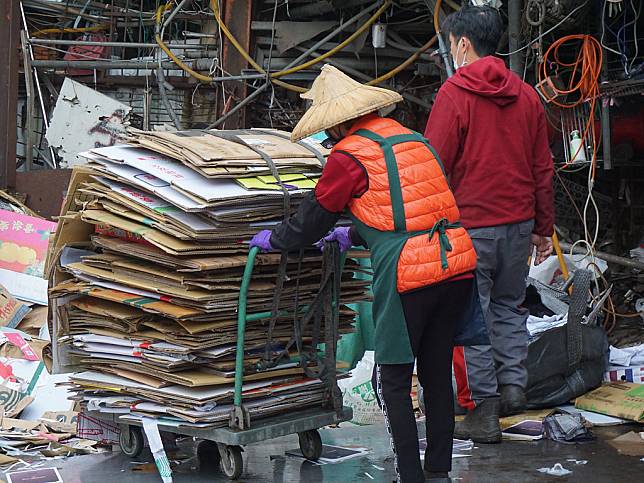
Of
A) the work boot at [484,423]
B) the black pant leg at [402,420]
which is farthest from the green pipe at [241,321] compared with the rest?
the work boot at [484,423]

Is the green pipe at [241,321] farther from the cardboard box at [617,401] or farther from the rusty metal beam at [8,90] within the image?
the rusty metal beam at [8,90]

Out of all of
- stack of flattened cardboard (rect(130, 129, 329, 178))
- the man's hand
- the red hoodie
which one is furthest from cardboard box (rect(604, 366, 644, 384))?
stack of flattened cardboard (rect(130, 129, 329, 178))

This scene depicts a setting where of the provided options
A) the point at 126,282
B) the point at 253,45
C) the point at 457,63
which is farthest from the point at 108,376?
the point at 253,45

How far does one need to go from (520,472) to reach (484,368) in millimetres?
721

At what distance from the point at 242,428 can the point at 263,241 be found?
0.89m

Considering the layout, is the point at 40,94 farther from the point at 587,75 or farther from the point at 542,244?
the point at 542,244

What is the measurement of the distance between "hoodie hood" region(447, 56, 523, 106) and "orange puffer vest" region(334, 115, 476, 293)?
45.0 inches

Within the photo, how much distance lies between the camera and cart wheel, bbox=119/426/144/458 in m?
5.37

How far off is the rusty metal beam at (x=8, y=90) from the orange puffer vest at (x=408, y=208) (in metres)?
7.11

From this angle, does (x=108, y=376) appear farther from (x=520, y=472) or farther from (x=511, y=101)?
(x=511, y=101)

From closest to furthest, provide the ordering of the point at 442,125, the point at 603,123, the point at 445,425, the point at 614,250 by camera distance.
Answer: the point at 445,425 < the point at 442,125 < the point at 603,123 < the point at 614,250

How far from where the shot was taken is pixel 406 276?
4.25 metres

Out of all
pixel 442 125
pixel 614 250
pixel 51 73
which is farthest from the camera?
pixel 51 73

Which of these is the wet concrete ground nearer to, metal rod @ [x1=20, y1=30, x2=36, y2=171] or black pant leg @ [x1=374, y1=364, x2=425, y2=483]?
black pant leg @ [x1=374, y1=364, x2=425, y2=483]
